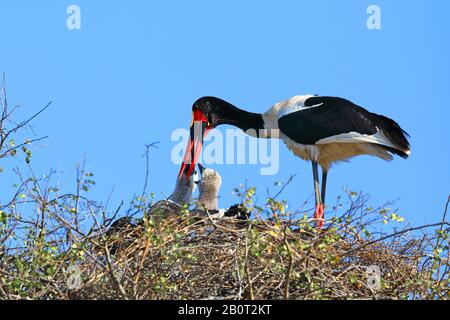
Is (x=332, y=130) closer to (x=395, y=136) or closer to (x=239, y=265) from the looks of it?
(x=395, y=136)

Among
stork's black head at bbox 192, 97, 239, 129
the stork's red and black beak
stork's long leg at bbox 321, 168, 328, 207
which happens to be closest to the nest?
stork's long leg at bbox 321, 168, 328, 207

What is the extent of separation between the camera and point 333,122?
13.1 m

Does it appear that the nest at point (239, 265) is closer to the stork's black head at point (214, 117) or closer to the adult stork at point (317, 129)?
the adult stork at point (317, 129)

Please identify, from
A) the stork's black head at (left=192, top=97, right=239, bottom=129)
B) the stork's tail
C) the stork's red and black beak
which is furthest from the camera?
the stork's black head at (left=192, top=97, right=239, bottom=129)

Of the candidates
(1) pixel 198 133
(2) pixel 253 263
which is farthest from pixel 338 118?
(2) pixel 253 263

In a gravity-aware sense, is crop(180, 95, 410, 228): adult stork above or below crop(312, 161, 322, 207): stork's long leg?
above

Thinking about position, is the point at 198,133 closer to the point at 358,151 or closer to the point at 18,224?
the point at 358,151

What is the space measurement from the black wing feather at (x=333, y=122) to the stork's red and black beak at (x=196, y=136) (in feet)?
3.06

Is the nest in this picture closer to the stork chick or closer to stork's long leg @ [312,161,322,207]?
the stork chick

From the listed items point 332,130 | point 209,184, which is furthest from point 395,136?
point 209,184

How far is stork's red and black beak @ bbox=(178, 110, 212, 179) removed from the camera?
13422mm

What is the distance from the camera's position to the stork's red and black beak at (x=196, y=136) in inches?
528

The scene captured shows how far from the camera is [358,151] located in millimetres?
13328
